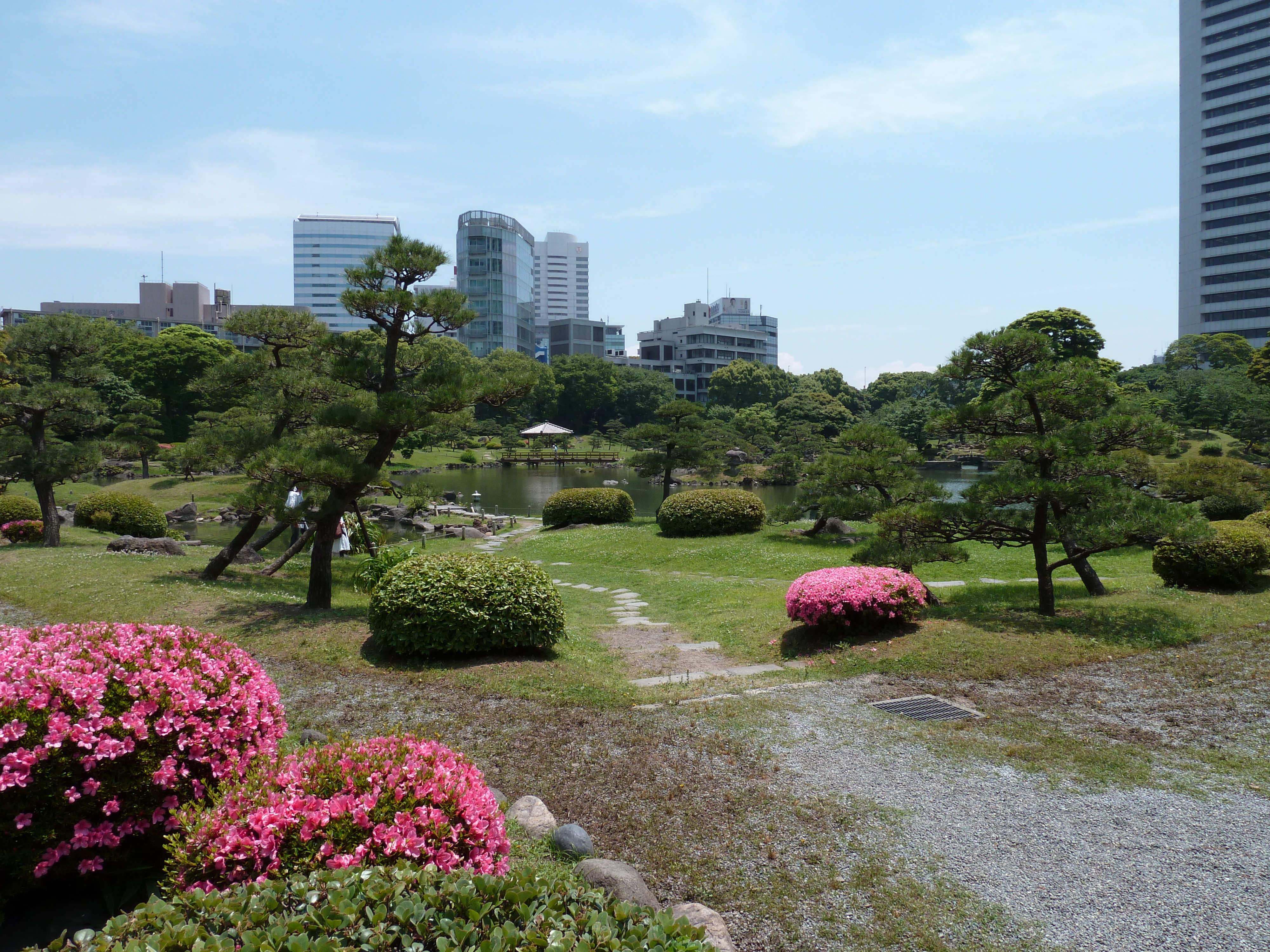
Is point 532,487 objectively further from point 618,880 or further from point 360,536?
point 618,880

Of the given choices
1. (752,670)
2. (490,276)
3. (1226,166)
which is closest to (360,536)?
(752,670)

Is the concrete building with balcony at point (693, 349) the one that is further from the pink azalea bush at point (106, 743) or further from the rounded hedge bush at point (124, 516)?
the pink azalea bush at point (106, 743)

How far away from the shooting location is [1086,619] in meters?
8.48

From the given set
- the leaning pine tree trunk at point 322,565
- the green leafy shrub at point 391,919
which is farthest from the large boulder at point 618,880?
the leaning pine tree trunk at point 322,565

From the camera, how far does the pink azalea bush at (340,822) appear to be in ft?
9.24

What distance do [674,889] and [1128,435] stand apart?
7551 mm

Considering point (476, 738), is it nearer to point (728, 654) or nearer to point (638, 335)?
point (728, 654)

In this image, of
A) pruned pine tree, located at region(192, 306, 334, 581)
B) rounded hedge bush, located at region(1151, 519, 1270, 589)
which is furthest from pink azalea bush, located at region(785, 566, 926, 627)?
pruned pine tree, located at region(192, 306, 334, 581)

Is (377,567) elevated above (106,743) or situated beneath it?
situated beneath

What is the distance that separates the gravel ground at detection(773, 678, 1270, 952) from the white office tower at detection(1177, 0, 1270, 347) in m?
90.0

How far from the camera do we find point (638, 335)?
109 meters

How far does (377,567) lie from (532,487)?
30.2 metres

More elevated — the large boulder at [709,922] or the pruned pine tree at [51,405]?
the pruned pine tree at [51,405]

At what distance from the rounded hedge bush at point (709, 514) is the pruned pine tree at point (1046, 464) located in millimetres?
9380
